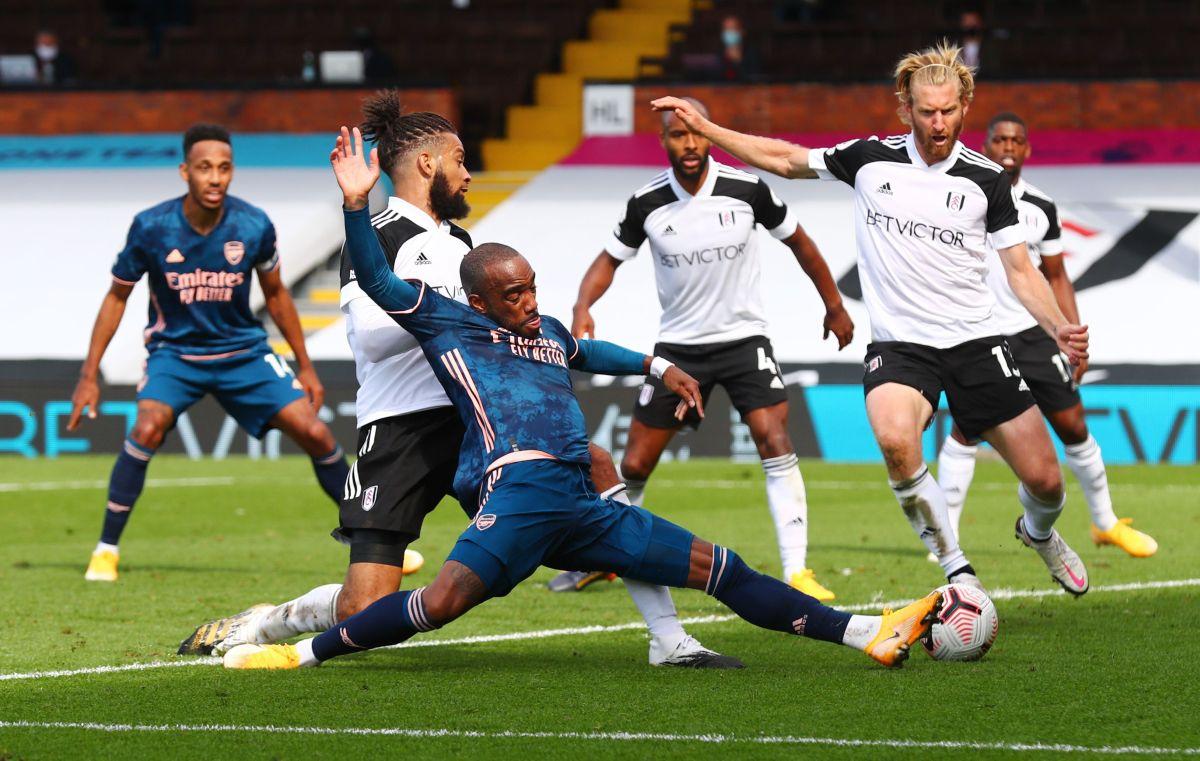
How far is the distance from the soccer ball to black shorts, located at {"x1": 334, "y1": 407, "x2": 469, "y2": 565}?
1.79 metres

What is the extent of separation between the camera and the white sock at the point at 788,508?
8.71 m

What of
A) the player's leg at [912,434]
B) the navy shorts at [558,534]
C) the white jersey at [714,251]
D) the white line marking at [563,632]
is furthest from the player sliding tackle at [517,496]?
the white jersey at [714,251]

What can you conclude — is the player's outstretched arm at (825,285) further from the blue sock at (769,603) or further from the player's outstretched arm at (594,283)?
the blue sock at (769,603)

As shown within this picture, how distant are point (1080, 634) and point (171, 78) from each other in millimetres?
19892

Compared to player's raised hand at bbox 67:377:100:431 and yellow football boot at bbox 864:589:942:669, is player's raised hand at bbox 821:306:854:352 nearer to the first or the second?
yellow football boot at bbox 864:589:942:669

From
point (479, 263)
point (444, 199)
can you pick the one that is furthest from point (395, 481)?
point (444, 199)

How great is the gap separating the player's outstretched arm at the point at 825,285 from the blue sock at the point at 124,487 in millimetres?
3579

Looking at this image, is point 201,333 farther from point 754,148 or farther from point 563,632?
point 754,148

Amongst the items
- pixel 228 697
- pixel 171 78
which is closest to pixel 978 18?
pixel 171 78

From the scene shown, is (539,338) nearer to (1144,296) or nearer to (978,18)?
(1144,296)

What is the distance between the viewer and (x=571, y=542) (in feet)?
20.0

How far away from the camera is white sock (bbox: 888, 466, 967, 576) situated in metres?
7.22

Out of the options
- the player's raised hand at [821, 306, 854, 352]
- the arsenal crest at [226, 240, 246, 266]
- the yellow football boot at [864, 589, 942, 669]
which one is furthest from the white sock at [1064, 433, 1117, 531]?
the arsenal crest at [226, 240, 246, 266]

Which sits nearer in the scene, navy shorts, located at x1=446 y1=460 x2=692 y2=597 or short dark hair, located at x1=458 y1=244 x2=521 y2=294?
navy shorts, located at x1=446 y1=460 x2=692 y2=597
